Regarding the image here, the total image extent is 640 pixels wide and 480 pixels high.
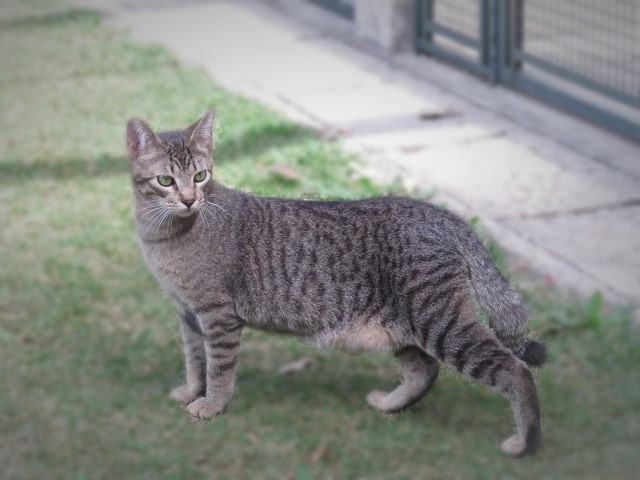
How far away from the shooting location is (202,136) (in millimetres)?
1825

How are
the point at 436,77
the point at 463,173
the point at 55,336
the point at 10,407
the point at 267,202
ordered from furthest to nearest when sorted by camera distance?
the point at 436,77 → the point at 463,173 → the point at 55,336 → the point at 10,407 → the point at 267,202

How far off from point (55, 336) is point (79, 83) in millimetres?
6880

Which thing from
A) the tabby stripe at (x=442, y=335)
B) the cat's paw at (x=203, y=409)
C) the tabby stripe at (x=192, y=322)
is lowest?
the cat's paw at (x=203, y=409)

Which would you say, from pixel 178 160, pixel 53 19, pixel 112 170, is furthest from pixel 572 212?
pixel 53 19

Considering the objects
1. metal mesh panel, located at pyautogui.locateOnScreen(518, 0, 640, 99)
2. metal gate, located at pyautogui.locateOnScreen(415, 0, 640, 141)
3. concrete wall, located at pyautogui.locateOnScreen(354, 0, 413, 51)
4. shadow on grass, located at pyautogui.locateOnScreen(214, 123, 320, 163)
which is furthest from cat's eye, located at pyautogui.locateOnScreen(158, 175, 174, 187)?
concrete wall, located at pyautogui.locateOnScreen(354, 0, 413, 51)

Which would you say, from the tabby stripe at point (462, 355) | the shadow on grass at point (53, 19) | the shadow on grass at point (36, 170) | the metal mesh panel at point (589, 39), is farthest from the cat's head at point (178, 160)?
the shadow on grass at point (53, 19)

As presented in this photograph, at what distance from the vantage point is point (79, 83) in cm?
1456

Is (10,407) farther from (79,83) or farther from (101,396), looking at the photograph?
(79,83)

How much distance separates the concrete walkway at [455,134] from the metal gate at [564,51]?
0.23m

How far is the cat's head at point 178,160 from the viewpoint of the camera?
1.81 meters

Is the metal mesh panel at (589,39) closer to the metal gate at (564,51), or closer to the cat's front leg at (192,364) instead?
the metal gate at (564,51)

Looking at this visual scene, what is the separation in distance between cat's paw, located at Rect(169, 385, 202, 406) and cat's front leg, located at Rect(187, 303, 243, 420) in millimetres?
25

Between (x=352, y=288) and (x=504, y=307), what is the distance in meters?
0.28

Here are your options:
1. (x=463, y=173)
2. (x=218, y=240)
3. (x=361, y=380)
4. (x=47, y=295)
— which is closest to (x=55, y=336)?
(x=47, y=295)
